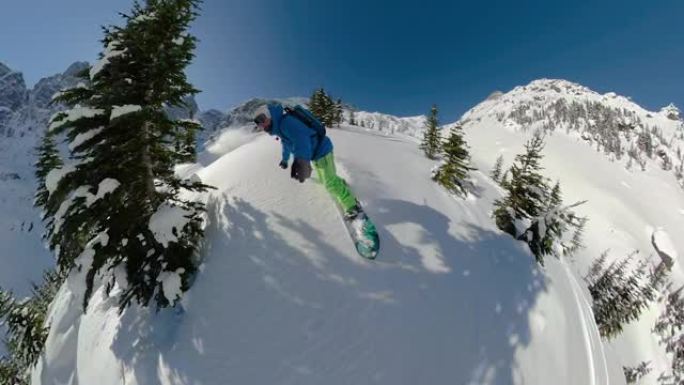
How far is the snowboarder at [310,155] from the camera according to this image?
6750 mm

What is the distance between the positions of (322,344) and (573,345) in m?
8.12

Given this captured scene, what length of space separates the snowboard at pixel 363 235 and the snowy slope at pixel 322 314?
226 mm

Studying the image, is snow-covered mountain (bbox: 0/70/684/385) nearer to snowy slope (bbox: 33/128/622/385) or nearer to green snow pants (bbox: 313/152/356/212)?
snowy slope (bbox: 33/128/622/385)

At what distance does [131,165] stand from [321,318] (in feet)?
16.3

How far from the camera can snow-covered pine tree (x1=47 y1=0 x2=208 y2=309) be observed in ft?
19.8

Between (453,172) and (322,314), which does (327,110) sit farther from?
(322,314)

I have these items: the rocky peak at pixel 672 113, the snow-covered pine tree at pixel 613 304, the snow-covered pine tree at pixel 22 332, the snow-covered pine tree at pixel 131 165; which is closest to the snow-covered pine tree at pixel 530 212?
the snow-covered pine tree at pixel 131 165

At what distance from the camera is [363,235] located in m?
7.29

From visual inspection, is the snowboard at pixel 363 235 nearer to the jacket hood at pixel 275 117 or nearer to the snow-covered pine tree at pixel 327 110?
the jacket hood at pixel 275 117

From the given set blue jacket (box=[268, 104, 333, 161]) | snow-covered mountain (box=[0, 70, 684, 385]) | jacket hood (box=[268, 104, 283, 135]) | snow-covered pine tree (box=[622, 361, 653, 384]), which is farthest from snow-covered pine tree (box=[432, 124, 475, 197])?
snow-covered pine tree (box=[622, 361, 653, 384])

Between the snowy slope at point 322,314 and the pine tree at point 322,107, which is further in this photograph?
the pine tree at point 322,107

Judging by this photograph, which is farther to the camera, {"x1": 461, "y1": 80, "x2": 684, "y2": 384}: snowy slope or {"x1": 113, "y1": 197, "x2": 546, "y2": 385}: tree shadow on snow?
{"x1": 461, "y1": 80, "x2": 684, "y2": 384}: snowy slope

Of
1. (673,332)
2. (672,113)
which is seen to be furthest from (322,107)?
(672,113)

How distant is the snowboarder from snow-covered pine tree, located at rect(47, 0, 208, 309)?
1.95 m
